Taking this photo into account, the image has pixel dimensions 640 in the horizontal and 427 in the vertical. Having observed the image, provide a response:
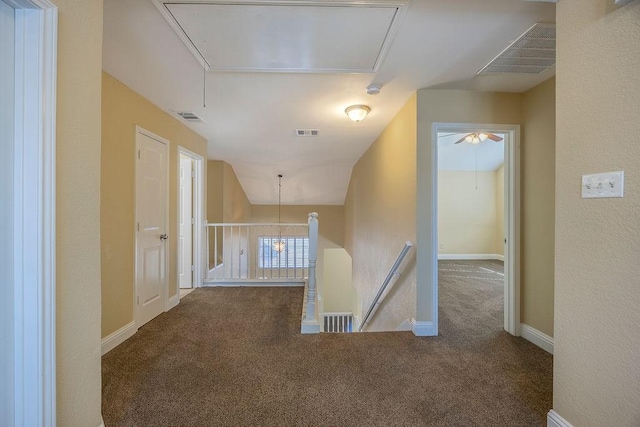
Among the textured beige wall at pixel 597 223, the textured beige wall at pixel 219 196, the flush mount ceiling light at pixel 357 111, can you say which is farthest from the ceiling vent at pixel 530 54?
the textured beige wall at pixel 219 196

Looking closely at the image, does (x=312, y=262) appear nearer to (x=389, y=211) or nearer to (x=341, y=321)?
(x=389, y=211)

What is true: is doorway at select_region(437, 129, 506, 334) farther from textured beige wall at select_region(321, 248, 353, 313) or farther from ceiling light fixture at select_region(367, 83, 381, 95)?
ceiling light fixture at select_region(367, 83, 381, 95)

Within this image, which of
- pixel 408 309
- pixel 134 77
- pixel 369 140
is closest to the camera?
pixel 134 77

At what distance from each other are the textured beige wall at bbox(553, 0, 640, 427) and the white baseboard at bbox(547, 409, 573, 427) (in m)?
0.04

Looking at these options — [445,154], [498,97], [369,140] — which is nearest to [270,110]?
[369,140]

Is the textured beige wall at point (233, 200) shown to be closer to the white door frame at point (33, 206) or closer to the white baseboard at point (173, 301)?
the white baseboard at point (173, 301)

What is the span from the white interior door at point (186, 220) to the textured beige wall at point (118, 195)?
4.15ft

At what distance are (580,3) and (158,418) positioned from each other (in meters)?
3.11

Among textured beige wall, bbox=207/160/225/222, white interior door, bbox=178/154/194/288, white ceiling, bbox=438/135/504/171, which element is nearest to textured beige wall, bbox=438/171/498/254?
white ceiling, bbox=438/135/504/171

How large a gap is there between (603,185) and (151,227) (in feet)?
11.7

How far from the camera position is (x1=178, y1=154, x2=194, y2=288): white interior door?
398cm

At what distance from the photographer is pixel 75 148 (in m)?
1.12

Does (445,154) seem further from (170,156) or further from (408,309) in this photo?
(170,156)

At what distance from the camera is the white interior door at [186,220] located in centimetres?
398
